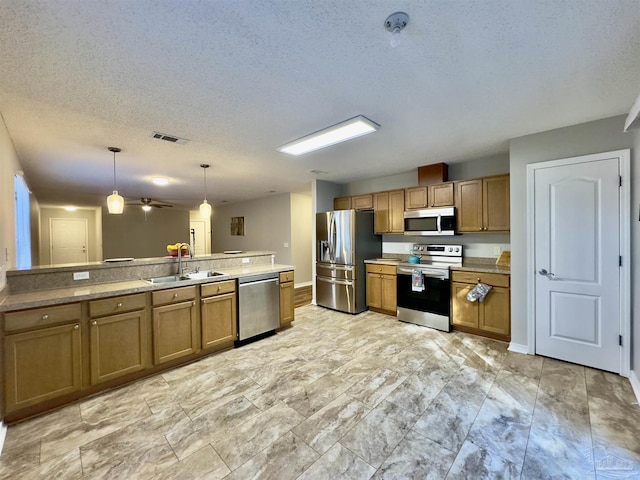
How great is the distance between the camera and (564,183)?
113 inches

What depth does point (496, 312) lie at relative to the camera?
11.5 feet

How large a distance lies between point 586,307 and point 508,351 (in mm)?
888

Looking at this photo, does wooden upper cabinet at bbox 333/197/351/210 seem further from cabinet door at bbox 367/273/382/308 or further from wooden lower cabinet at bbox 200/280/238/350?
wooden lower cabinet at bbox 200/280/238/350

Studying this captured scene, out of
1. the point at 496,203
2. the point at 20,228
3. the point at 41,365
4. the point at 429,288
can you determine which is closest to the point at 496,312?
the point at 429,288

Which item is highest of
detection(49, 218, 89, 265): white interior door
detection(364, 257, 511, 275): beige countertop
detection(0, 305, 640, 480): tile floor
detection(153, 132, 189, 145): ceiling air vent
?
detection(153, 132, 189, 145): ceiling air vent

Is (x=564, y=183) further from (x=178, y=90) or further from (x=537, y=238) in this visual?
(x=178, y=90)

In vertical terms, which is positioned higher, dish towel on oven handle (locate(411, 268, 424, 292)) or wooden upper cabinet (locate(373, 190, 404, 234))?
wooden upper cabinet (locate(373, 190, 404, 234))

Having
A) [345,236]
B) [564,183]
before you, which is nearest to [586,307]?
[564,183]

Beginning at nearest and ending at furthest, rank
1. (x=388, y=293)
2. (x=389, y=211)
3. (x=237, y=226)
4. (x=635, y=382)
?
(x=635, y=382), (x=388, y=293), (x=389, y=211), (x=237, y=226)

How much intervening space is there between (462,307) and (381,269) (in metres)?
1.36

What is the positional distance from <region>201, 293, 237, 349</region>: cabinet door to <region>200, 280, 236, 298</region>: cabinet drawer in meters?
0.05

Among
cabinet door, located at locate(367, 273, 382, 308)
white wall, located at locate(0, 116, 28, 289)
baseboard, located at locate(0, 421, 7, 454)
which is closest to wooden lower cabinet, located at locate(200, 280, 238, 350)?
baseboard, located at locate(0, 421, 7, 454)

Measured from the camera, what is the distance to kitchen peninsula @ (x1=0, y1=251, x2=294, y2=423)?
83.4 inches

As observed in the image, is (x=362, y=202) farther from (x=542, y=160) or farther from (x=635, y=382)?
(x=635, y=382)
